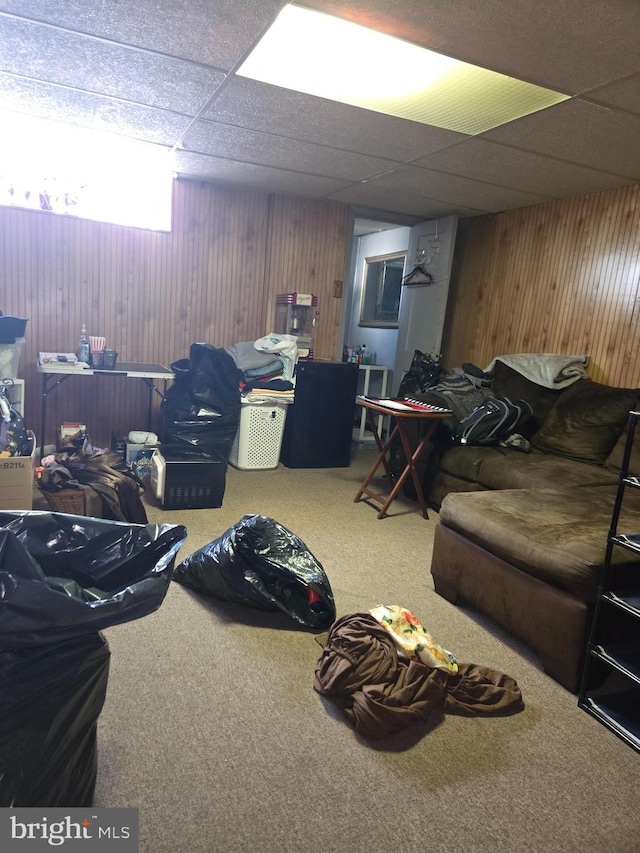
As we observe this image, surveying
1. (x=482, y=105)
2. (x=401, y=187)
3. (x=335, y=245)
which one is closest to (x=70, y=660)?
(x=482, y=105)

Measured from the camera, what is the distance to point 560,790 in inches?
61.5

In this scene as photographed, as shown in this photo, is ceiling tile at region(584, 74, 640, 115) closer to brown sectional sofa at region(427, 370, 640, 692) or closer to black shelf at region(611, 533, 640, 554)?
brown sectional sofa at region(427, 370, 640, 692)

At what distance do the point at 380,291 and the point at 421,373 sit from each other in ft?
7.34

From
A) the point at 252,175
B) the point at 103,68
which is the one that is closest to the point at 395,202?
the point at 252,175

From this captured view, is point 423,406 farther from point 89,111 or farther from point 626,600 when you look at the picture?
point 89,111

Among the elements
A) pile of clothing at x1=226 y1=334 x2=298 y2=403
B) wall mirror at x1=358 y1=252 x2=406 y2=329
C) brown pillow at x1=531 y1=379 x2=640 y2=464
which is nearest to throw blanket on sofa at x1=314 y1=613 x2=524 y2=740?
brown pillow at x1=531 y1=379 x2=640 y2=464

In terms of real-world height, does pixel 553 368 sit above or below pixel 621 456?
above

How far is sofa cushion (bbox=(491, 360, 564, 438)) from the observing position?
4.01 m

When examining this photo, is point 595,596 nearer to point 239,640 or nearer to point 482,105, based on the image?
point 239,640

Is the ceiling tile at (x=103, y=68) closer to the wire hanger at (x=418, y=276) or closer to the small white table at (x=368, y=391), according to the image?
the wire hanger at (x=418, y=276)

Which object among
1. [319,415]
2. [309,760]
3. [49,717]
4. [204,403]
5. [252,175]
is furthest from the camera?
[319,415]

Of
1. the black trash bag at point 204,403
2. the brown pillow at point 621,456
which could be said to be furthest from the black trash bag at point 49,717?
the brown pillow at point 621,456

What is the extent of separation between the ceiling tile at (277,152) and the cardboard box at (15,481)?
7.18 feet

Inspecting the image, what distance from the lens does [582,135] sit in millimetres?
2924
